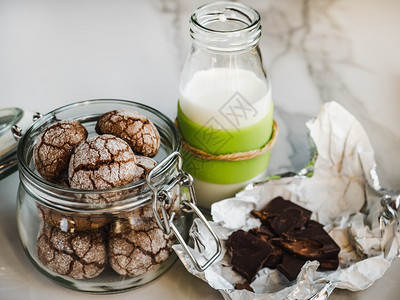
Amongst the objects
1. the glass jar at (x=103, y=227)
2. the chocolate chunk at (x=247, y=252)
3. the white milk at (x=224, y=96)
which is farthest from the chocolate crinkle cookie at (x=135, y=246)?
the white milk at (x=224, y=96)

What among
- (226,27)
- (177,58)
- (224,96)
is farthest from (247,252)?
(177,58)

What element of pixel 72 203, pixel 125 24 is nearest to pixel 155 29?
pixel 125 24

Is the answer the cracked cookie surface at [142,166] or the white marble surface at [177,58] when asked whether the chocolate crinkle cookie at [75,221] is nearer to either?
the cracked cookie surface at [142,166]

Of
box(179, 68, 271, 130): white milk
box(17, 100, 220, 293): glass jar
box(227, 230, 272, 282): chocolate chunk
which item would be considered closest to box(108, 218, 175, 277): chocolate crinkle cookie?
box(17, 100, 220, 293): glass jar

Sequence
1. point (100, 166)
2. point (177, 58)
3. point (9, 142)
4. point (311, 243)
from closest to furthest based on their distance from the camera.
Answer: point (100, 166), point (311, 243), point (9, 142), point (177, 58)

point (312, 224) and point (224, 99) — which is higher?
point (224, 99)

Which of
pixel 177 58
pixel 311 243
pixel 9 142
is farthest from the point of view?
pixel 177 58

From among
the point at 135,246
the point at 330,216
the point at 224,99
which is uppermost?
the point at 224,99

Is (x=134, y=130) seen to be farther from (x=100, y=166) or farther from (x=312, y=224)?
(x=312, y=224)
